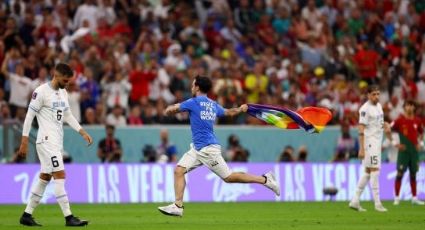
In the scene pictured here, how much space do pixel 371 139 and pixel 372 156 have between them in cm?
38

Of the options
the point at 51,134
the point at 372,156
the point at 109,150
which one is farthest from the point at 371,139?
the point at 109,150

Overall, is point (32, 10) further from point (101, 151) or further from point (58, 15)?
point (101, 151)

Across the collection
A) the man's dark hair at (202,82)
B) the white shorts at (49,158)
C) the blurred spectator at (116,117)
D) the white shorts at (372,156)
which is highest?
the blurred spectator at (116,117)

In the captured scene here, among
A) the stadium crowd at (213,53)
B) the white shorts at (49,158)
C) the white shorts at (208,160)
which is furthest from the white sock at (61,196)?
the stadium crowd at (213,53)

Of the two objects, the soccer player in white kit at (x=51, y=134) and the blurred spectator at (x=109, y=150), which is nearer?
the soccer player in white kit at (x=51, y=134)

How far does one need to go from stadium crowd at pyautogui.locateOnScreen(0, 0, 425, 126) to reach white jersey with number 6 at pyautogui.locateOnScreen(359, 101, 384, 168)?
8894mm

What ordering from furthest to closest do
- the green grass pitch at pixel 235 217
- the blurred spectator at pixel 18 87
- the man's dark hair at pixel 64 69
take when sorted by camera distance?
the blurred spectator at pixel 18 87, the green grass pitch at pixel 235 217, the man's dark hair at pixel 64 69

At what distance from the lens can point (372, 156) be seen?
907 inches

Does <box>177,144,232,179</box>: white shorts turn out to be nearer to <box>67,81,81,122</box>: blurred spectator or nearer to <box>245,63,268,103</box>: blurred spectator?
<box>67,81,81,122</box>: blurred spectator

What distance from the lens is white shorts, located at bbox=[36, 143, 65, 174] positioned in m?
17.9

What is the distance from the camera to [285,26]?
36750mm

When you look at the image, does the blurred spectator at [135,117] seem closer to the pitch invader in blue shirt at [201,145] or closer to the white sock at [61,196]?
the pitch invader in blue shirt at [201,145]

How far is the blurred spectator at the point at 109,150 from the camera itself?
97.4ft

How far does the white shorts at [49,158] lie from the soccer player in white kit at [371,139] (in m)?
7.45
